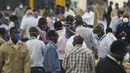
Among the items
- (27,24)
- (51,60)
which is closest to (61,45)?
(51,60)

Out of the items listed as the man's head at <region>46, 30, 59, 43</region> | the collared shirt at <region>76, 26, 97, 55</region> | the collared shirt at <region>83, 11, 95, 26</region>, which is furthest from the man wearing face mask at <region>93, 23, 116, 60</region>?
the collared shirt at <region>83, 11, 95, 26</region>

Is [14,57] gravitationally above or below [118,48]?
below

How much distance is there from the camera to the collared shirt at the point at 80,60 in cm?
1041

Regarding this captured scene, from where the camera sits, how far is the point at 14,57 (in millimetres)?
10336

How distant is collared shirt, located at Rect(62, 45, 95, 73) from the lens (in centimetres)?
1041

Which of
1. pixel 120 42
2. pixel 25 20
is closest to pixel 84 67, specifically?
pixel 120 42

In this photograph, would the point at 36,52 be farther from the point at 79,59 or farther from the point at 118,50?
the point at 118,50

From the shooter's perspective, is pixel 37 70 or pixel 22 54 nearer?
pixel 22 54

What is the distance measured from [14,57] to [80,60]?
1322 millimetres

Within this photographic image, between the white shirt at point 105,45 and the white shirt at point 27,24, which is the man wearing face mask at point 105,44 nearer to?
the white shirt at point 105,45

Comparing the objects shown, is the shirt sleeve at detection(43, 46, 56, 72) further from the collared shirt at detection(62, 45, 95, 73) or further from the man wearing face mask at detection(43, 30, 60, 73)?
the collared shirt at detection(62, 45, 95, 73)

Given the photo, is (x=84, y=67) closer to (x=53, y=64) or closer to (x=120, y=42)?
(x=53, y=64)

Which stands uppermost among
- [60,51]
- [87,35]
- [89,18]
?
[87,35]

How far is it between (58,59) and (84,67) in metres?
1.29
